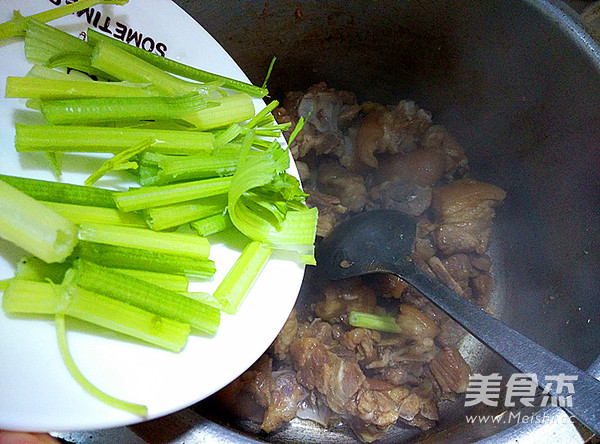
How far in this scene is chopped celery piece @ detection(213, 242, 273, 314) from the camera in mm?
1329

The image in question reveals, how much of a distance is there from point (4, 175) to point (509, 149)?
2.39m

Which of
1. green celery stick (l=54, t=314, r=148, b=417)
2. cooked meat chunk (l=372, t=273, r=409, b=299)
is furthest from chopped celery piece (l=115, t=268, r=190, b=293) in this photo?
cooked meat chunk (l=372, t=273, r=409, b=299)

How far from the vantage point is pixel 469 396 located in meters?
2.15

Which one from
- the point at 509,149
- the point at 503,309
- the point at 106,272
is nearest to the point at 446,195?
the point at 509,149

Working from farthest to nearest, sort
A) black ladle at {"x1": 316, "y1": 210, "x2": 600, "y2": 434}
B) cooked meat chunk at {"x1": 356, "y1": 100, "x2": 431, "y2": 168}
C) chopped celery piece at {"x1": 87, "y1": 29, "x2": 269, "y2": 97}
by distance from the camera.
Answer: cooked meat chunk at {"x1": 356, "y1": 100, "x2": 431, "y2": 168}, chopped celery piece at {"x1": 87, "y1": 29, "x2": 269, "y2": 97}, black ladle at {"x1": 316, "y1": 210, "x2": 600, "y2": 434}

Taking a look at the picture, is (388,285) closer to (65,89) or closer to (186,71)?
(186,71)

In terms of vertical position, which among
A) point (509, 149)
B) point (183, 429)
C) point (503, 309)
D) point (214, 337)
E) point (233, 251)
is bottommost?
point (183, 429)

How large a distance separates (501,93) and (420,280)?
1.22 meters

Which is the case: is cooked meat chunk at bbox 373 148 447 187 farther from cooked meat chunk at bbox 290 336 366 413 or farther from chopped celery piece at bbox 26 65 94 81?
chopped celery piece at bbox 26 65 94 81

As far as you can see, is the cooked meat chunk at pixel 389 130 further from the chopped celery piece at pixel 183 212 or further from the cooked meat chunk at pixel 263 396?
the chopped celery piece at pixel 183 212

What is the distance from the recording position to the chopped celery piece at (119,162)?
1295 millimetres

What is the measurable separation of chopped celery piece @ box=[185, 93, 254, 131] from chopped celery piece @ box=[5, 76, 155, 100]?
0.17 meters

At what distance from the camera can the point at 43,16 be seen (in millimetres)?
1487

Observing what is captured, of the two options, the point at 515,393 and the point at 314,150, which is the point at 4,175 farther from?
the point at 515,393
